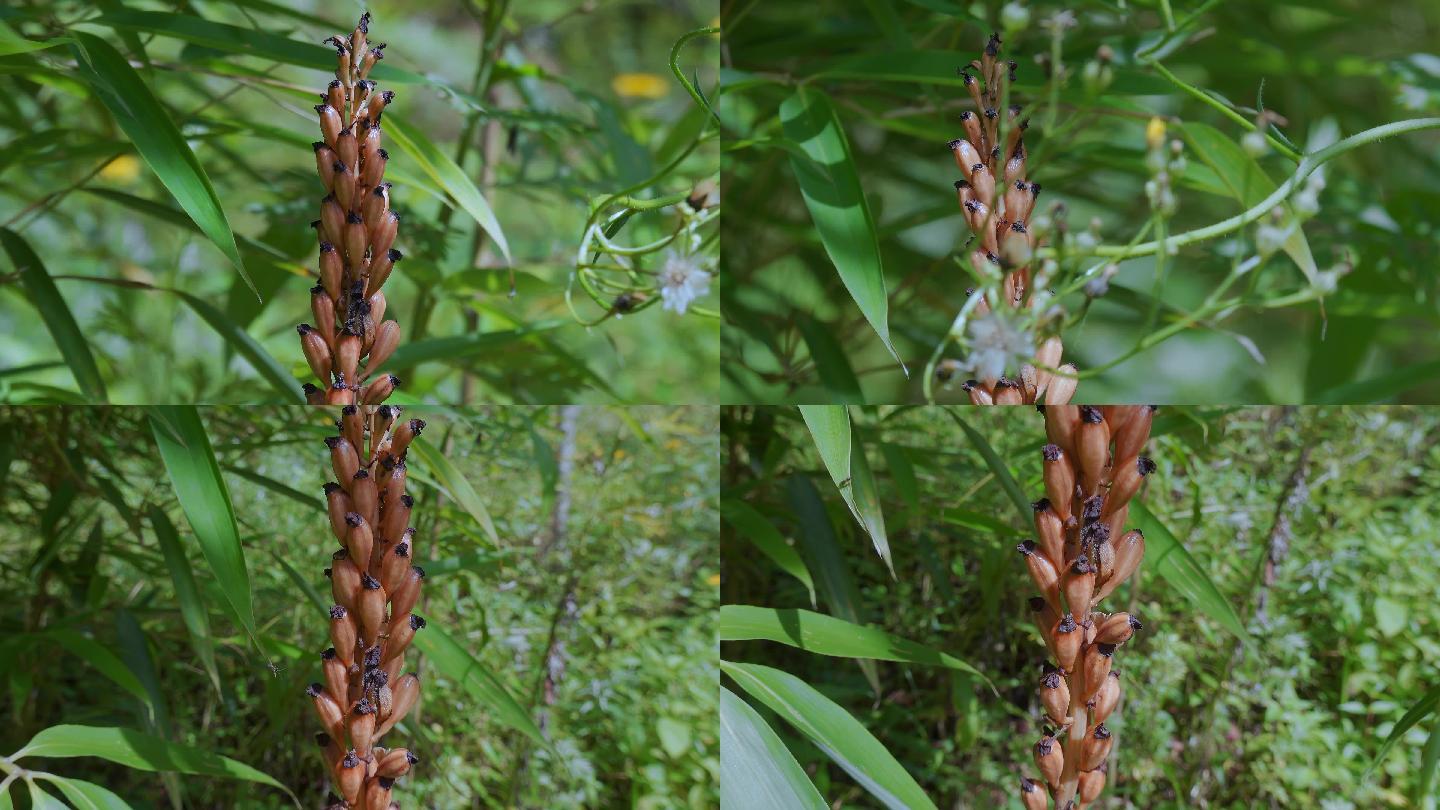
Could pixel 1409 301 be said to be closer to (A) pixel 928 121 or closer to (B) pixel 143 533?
(A) pixel 928 121

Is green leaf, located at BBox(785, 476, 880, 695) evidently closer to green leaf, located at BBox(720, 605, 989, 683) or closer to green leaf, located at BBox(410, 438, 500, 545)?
green leaf, located at BBox(720, 605, 989, 683)

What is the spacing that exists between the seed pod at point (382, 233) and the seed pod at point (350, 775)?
8.3 inches

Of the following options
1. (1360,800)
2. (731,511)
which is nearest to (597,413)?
(731,511)

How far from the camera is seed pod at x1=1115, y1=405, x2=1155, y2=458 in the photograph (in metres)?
0.44

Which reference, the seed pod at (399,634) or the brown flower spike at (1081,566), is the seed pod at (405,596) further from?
the brown flower spike at (1081,566)

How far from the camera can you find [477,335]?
709 mm

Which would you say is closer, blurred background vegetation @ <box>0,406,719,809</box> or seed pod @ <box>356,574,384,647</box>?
seed pod @ <box>356,574,384,647</box>

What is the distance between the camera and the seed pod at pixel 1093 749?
44 cm

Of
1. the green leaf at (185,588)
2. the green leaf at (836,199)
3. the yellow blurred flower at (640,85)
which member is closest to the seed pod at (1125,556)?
the green leaf at (836,199)

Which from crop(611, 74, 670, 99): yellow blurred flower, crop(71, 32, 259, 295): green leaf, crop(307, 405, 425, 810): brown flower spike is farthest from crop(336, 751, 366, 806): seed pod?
crop(611, 74, 670, 99): yellow blurred flower

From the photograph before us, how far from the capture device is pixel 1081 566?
0.43m

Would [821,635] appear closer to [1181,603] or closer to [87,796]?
[1181,603]

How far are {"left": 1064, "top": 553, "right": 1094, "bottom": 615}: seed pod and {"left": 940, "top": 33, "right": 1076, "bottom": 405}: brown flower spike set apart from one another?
0.21ft

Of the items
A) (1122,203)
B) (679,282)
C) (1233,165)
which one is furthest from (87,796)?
(1122,203)
